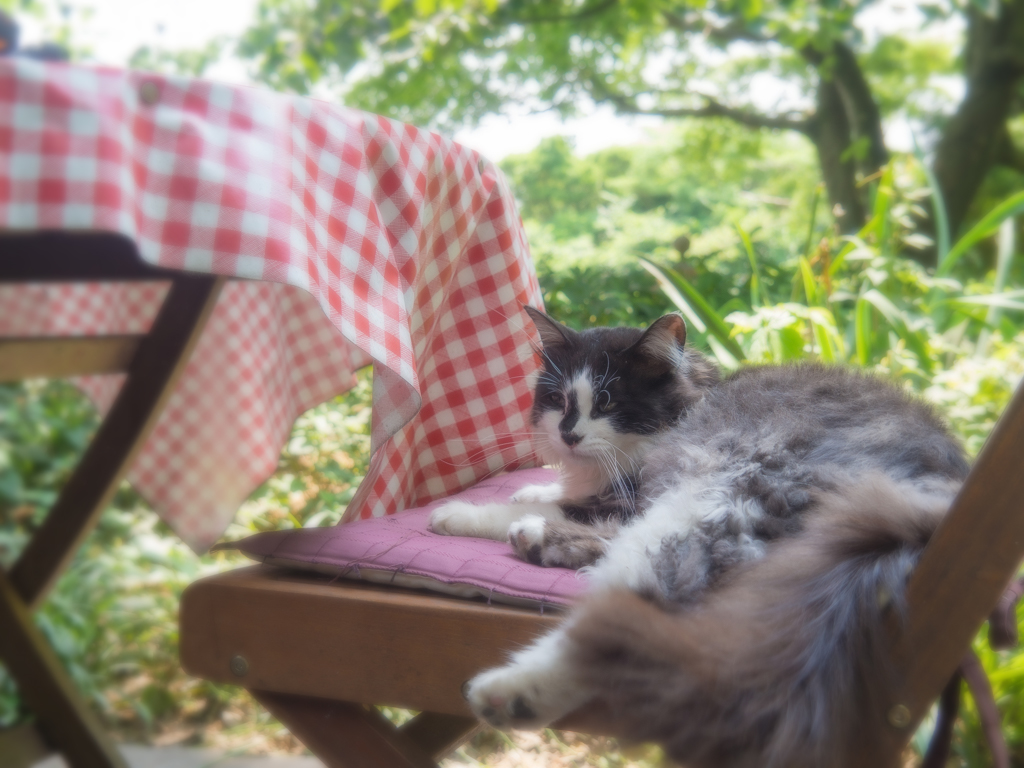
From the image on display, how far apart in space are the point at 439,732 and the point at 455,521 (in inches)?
14.4

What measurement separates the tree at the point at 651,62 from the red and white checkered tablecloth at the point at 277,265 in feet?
7.71

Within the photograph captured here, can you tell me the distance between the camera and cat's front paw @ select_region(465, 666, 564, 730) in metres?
0.67

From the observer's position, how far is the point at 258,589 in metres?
0.79

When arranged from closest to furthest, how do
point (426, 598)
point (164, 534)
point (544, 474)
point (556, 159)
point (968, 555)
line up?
point (968, 555), point (426, 598), point (544, 474), point (164, 534), point (556, 159)

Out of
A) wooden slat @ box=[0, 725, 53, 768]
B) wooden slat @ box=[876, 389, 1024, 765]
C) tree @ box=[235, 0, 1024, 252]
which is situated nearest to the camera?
wooden slat @ box=[876, 389, 1024, 765]

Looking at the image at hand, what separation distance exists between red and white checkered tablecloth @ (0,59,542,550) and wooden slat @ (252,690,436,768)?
31cm

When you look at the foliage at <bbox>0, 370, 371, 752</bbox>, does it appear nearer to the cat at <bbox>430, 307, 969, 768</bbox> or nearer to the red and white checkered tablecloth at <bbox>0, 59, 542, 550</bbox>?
the red and white checkered tablecloth at <bbox>0, 59, 542, 550</bbox>

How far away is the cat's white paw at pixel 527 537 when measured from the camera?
0.87 metres

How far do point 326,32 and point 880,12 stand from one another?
261cm

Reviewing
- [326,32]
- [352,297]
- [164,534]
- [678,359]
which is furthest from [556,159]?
[352,297]

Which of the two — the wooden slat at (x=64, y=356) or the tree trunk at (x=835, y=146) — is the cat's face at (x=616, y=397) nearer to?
the wooden slat at (x=64, y=356)

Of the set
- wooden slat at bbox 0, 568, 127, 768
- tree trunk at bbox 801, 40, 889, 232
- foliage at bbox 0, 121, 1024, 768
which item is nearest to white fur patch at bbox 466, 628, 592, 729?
wooden slat at bbox 0, 568, 127, 768

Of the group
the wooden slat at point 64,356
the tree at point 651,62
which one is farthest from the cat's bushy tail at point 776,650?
the tree at point 651,62

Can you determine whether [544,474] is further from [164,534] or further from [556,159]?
[556,159]
